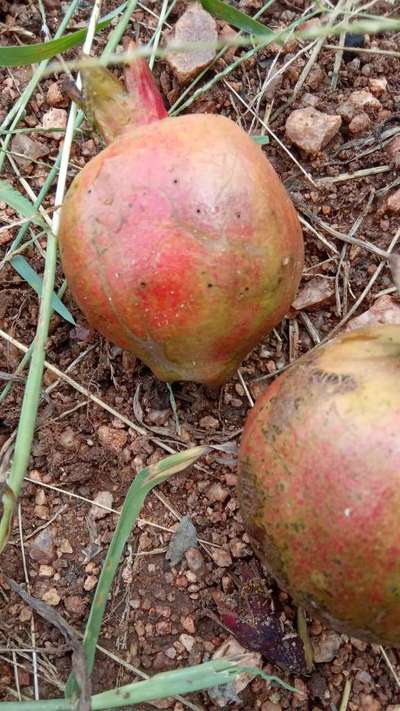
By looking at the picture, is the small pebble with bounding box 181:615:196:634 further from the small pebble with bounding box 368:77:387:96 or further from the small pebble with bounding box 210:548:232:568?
the small pebble with bounding box 368:77:387:96

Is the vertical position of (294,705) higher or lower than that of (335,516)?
Answer: lower

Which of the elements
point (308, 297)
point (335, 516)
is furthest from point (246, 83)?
point (335, 516)

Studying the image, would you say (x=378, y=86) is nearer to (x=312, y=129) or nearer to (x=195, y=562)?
(x=312, y=129)

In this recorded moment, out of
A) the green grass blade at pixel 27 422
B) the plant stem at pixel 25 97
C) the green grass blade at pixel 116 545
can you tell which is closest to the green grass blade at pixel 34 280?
the plant stem at pixel 25 97

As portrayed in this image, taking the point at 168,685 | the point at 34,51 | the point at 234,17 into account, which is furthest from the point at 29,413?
the point at 234,17

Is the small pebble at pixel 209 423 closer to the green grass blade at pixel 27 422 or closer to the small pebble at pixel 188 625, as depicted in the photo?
the small pebble at pixel 188 625

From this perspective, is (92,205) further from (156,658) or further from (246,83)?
(156,658)
